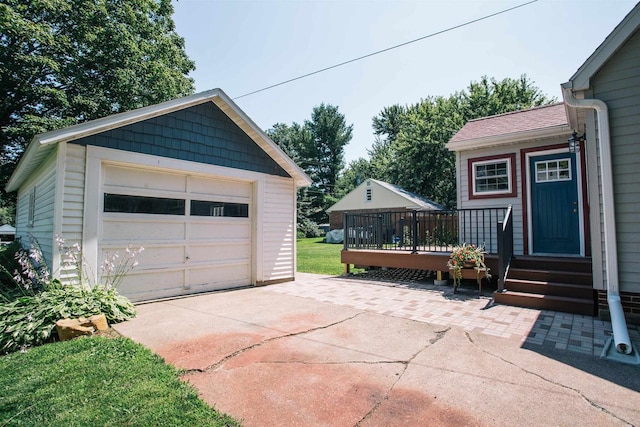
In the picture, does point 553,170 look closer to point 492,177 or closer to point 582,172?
point 582,172

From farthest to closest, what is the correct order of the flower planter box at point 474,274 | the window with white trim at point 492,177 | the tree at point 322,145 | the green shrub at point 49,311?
the tree at point 322,145 → the window with white trim at point 492,177 → the flower planter box at point 474,274 → the green shrub at point 49,311

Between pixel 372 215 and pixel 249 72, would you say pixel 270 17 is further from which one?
pixel 372 215

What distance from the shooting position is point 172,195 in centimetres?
592

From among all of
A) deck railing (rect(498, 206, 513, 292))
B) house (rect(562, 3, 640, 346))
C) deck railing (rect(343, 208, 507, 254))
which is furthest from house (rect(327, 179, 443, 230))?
house (rect(562, 3, 640, 346))

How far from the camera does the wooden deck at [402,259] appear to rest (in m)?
6.73

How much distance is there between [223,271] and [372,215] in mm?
4073

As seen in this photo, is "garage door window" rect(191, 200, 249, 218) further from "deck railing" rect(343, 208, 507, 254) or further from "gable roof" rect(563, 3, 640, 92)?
"gable roof" rect(563, 3, 640, 92)

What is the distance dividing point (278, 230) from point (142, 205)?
295 cm

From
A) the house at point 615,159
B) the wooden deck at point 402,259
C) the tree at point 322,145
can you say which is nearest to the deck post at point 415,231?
the wooden deck at point 402,259

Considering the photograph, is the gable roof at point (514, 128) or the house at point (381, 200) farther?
the house at point (381, 200)

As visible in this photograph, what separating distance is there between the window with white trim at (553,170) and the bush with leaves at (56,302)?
334 inches

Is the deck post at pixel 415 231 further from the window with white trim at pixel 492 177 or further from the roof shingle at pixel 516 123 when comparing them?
the roof shingle at pixel 516 123

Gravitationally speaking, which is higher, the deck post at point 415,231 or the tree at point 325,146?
the tree at point 325,146

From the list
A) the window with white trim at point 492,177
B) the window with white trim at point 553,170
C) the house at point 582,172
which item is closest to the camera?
the house at point 582,172
